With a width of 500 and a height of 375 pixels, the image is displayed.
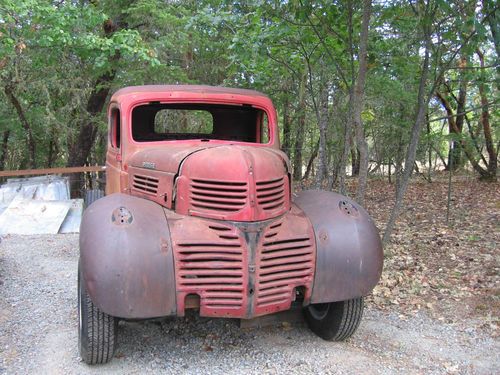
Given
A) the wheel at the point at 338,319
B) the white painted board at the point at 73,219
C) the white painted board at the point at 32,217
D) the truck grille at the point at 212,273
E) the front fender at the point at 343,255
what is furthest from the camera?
the white painted board at the point at 73,219

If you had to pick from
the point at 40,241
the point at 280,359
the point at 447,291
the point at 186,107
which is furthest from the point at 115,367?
the point at 40,241

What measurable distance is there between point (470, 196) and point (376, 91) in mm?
3997

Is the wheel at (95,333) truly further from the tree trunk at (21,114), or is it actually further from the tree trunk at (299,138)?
the tree trunk at (21,114)

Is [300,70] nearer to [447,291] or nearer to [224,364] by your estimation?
[447,291]

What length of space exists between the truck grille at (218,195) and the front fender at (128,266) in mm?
351

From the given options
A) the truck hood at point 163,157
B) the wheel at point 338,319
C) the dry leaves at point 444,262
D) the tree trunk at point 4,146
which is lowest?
the tree trunk at point 4,146

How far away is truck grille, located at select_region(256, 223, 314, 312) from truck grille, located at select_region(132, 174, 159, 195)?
1053 millimetres

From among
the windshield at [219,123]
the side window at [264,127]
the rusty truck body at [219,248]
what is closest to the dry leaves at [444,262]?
the rusty truck body at [219,248]

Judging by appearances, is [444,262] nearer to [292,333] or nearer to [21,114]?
[292,333]

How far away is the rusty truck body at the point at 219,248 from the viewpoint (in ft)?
10.4

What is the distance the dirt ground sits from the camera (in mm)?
3600

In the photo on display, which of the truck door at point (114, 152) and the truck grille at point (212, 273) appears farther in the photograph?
the truck door at point (114, 152)

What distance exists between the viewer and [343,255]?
139 inches

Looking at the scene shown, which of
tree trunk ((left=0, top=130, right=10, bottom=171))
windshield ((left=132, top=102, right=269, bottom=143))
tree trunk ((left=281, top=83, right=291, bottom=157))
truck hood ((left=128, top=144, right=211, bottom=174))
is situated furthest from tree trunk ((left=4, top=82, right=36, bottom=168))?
truck hood ((left=128, top=144, right=211, bottom=174))
